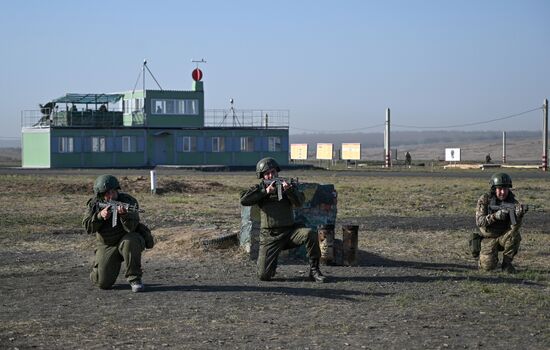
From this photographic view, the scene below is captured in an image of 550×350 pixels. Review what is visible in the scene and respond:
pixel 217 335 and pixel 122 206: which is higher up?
pixel 122 206

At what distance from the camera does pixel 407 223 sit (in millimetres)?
23109

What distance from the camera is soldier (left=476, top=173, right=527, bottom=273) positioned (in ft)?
48.4

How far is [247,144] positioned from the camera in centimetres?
7438

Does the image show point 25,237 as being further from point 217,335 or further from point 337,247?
point 217,335

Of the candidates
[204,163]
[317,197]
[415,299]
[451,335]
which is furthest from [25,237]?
[204,163]

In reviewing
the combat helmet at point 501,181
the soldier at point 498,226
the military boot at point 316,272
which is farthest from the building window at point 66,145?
the military boot at point 316,272

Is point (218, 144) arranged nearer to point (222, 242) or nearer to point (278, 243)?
point (222, 242)

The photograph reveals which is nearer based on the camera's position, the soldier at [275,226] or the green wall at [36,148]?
the soldier at [275,226]

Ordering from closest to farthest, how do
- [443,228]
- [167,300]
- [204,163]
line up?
[167,300] → [443,228] → [204,163]

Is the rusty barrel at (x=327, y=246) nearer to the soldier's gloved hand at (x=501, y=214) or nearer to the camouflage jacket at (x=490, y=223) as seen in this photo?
the camouflage jacket at (x=490, y=223)

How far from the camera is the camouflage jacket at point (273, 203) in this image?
45.0ft

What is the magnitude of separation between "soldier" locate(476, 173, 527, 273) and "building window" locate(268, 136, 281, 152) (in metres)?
59.7

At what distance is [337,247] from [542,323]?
18.1ft

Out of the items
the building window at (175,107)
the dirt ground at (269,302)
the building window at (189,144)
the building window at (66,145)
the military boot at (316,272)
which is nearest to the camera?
the dirt ground at (269,302)
